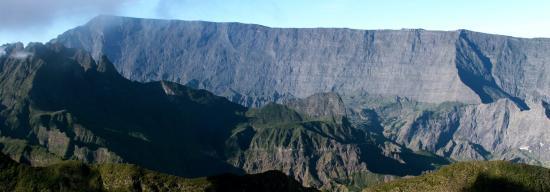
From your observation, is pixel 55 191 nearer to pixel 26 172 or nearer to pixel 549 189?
pixel 26 172

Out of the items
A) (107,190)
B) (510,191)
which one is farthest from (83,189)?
(510,191)

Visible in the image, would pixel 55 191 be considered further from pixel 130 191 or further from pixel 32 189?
pixel 130 191

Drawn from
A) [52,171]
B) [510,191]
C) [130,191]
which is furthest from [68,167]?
[510,191]

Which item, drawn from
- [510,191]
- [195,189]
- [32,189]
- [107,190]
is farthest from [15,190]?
[510,191]

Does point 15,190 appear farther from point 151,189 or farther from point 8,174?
point 151,189

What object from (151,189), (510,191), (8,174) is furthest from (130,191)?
(510,191)
